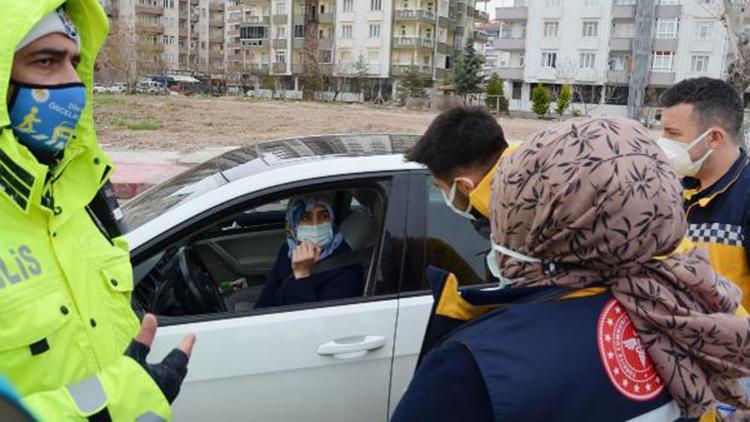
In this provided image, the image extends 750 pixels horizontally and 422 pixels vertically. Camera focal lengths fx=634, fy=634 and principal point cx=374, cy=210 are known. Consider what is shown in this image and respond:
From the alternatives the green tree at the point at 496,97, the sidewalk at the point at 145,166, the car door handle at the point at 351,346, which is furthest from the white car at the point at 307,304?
the green tree at the point at 496,97

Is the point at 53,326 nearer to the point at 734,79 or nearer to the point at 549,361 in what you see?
the point at 549,361

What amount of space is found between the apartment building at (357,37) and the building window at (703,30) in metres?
25.4

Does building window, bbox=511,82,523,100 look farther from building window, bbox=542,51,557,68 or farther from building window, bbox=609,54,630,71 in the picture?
building window, bbox=609,54,630,71

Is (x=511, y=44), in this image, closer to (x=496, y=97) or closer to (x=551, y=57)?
(x=551, y=57)

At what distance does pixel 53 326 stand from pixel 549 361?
3.16 ft

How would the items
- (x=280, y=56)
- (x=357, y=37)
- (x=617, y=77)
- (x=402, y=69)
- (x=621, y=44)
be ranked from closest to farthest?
(x=621, y=44)
(x=617, y=77)
(x=402, y=69)
(x=357, y=37)
(x=280, y=56)

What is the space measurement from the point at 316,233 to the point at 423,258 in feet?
1.85

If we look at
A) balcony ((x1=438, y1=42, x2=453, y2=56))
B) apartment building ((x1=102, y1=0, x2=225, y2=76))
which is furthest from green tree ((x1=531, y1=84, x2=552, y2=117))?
apartment building ((x1=102, y1=0, x2=225, y2=76))

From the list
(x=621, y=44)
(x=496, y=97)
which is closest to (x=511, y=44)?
(x=496, y=97)

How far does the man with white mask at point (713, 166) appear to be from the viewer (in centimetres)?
226

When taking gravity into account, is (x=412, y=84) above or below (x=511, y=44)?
below

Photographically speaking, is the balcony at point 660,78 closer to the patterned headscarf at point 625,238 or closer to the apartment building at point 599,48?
the apartment building at point 599,48

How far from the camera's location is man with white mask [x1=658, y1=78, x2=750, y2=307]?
7.42 feet

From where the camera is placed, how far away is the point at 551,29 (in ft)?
188
